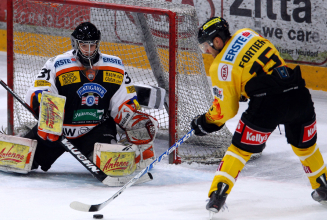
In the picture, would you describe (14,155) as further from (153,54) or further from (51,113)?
(153,54)

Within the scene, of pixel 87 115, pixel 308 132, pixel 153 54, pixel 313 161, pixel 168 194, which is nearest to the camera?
pixel 308 132

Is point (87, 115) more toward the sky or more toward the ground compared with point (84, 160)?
more toward the sky

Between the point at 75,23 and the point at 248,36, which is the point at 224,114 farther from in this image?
the point at 75,23

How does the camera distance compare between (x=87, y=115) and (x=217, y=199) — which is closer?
(x=217, y=199)

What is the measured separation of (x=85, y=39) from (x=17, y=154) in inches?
34.1

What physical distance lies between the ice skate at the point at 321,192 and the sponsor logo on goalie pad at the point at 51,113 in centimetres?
155

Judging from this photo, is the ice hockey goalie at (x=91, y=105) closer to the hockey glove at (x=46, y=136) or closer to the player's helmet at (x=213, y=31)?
the hockey glove at (x=46, y=136)

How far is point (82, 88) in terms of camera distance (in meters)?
3.58

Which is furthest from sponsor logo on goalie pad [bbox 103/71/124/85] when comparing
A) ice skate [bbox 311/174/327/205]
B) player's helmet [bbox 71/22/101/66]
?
ice skate [bbox 311/174/327/205]

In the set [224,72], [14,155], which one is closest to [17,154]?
[14,155]

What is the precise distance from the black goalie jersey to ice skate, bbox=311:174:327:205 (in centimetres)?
139

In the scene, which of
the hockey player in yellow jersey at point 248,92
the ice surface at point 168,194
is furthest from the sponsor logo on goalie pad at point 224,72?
the ice surface at point 168,194

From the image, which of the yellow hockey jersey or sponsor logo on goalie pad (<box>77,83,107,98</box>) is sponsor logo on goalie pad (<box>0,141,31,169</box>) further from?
the yellow hockey jersey

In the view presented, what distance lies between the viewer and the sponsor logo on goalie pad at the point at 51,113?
3.32 meters
